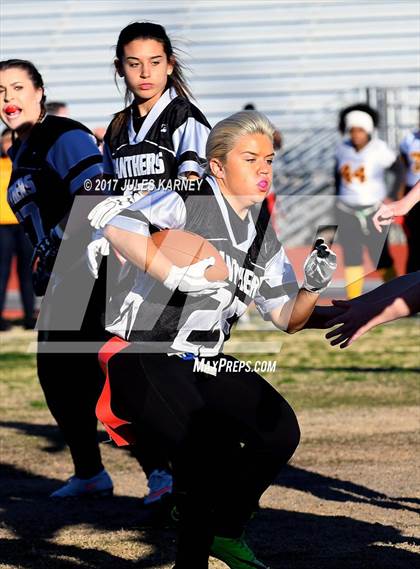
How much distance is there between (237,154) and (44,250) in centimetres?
162

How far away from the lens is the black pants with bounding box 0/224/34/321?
12008 mm

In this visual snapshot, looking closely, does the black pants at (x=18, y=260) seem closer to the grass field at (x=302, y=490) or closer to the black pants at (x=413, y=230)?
the grass field at (x=302, y=490)

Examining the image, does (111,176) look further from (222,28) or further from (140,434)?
(222,28)

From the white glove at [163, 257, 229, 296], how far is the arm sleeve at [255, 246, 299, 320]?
14.5 inches

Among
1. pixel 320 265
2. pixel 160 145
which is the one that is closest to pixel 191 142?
pixel 160 145

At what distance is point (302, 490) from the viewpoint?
5.60 metres

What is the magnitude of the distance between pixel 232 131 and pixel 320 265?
56 centimetres

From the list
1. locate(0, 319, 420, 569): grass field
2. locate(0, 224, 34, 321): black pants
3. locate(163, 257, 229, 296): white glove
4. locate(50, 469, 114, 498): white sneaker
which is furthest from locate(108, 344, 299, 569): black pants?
locate(0, 224, 34, 321): black pants

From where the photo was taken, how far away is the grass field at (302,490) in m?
4.40

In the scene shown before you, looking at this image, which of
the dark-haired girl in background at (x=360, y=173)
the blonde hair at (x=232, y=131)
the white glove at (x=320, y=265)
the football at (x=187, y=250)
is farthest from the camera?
the dark-haired girl in background at (x=360, y=173)

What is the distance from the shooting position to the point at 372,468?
6016 millimetres

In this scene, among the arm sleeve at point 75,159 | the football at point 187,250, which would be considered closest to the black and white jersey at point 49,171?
the arm sleeve at point 75,159

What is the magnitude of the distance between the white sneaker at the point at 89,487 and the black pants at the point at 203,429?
6.06 ft

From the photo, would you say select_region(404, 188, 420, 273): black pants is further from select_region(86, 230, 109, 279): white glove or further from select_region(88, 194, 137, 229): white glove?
select_region(88, 194, 137, 229): white glove
